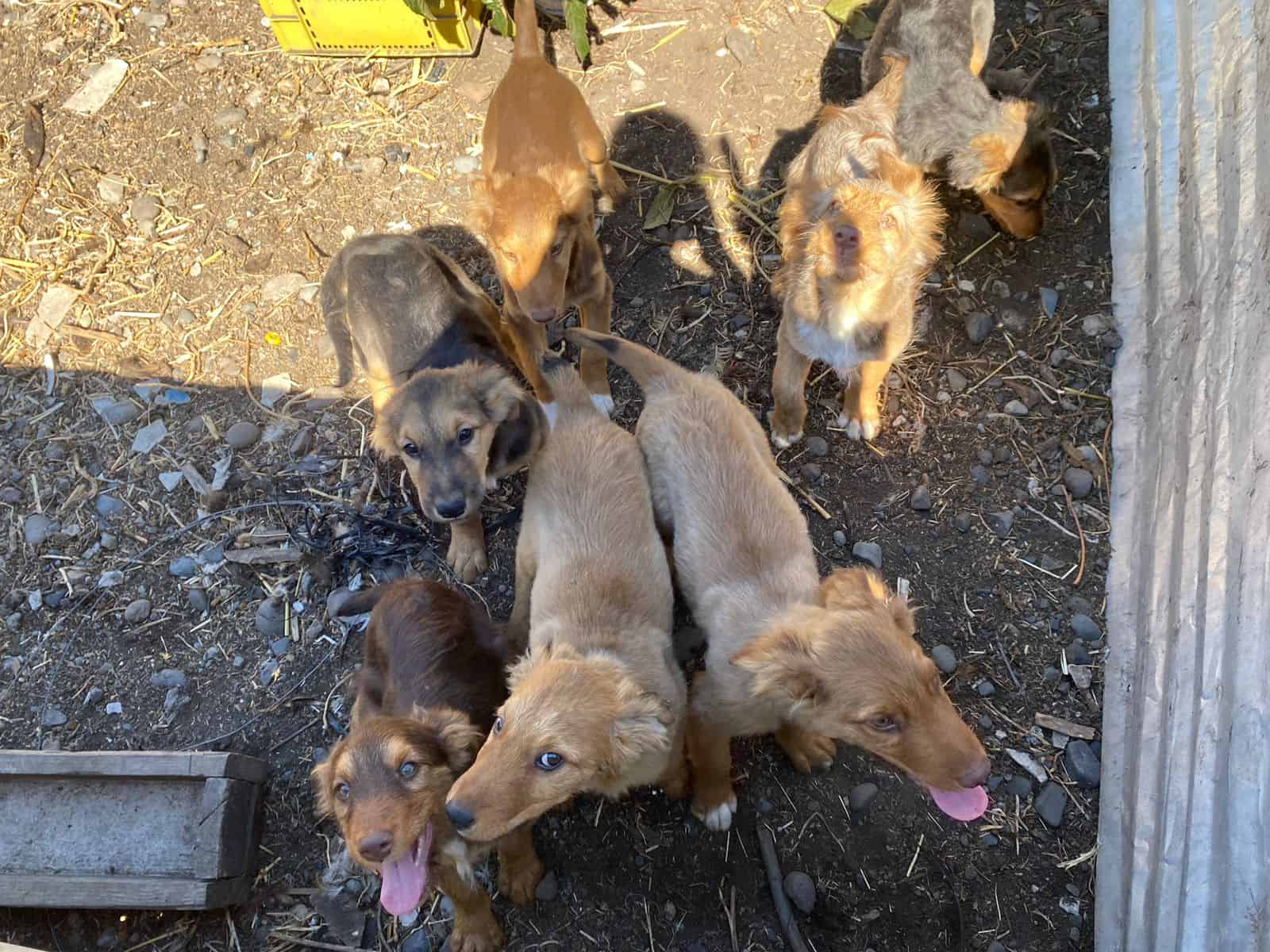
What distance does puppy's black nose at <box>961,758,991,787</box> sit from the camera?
272 centimetres

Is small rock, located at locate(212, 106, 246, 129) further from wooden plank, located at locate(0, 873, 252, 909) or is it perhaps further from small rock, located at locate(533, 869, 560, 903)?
small rock, located at locate(533, 869, 560, 903)

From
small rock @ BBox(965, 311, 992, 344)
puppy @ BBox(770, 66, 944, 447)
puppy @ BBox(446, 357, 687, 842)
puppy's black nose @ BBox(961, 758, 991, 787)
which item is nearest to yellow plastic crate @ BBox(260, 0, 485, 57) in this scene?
puppy @ BBox(770, 66, 944, 447)

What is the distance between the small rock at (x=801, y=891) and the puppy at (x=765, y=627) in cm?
36

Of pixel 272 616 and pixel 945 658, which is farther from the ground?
pixel 945 658

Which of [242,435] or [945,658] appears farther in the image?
[242,435]

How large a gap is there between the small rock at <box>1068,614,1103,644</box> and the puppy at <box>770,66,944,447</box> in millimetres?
1349

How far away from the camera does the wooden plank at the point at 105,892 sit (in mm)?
3316

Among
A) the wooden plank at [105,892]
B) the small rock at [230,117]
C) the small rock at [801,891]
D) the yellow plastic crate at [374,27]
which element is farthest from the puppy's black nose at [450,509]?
the small rock at [230,117]

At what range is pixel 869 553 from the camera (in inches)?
168

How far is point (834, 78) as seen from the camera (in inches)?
227

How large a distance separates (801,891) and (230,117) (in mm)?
6023

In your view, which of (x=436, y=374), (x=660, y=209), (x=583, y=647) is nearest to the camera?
(x=583, y=647)

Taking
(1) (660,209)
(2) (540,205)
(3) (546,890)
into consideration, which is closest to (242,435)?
(2) (540,205)

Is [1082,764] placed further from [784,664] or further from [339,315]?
[339,315]
